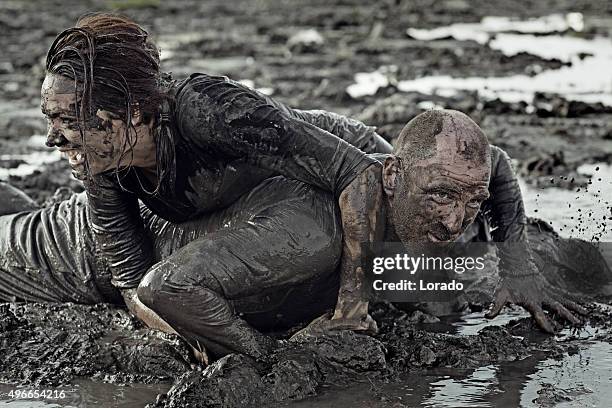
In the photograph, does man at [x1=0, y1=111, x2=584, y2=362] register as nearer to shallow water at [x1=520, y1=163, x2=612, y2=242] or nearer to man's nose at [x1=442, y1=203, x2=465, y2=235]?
man's nose at [x1=442, y1=203, x2=465, y2=235]

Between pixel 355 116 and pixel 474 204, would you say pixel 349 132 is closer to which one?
pixel 474 204

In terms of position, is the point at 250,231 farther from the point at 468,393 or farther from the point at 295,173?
the point at 468,393

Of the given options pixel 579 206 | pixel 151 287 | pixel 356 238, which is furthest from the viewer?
pixel 579 206

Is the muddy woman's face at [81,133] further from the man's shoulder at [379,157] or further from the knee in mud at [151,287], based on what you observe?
the man's shoulder at [379,157]

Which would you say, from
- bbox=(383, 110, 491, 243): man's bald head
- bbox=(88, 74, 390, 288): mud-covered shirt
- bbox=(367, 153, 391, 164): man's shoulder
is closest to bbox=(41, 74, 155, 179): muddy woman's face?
bbox=(88, 74, 390, 288): mud-covered shirt

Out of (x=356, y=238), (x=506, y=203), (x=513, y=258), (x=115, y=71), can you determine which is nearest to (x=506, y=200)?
(x=506, y=203)

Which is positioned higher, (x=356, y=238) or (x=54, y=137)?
(x=54, y=137)

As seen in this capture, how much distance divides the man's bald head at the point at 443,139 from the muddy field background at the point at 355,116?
29.6 inches

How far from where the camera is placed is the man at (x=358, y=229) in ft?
15.2

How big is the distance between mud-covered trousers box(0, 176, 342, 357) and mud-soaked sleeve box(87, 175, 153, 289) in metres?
0.12

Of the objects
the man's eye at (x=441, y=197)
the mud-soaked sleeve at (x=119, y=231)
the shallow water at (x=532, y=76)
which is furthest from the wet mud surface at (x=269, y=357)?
the shallow water at (x=532, y=76)

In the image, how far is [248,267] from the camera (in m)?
4.71

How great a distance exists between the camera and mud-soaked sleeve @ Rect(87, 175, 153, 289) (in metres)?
5.03

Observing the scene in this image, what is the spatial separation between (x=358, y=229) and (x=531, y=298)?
933 mm
